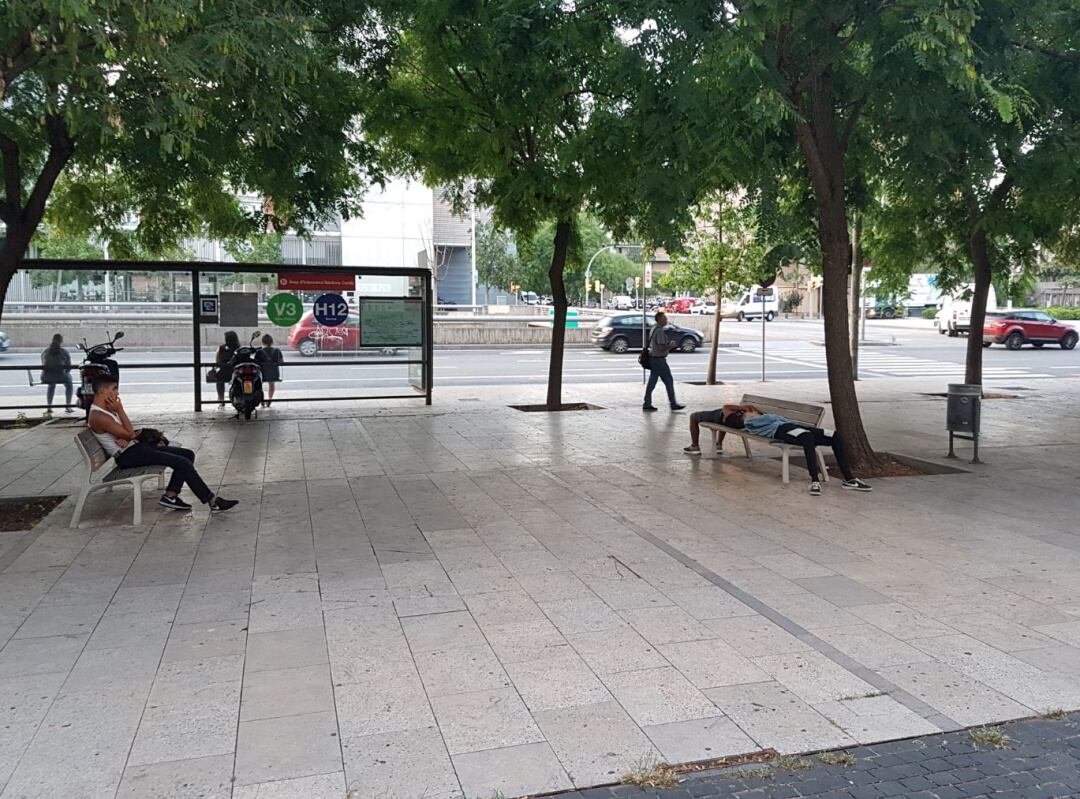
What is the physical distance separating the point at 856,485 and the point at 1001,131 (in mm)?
4412

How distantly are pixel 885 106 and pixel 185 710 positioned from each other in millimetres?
8631

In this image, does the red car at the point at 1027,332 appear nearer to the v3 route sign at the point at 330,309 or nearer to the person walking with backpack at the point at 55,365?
the v3 route sign at the point at 330,309

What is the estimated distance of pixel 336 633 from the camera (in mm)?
5051

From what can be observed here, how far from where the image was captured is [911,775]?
356 centimetres

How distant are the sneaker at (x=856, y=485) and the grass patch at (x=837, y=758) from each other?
5.74 metres

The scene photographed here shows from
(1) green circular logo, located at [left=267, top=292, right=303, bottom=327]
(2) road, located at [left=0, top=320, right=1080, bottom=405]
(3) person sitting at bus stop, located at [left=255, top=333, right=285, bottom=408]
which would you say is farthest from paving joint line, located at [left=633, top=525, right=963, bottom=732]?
(2) road, located at [left=0, top=320, right=1080, bottom=405]

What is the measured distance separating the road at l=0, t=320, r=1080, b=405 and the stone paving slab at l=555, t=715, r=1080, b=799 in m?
13.7

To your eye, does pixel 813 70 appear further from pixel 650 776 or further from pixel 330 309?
pixel 330 309

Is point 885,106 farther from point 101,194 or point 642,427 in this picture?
point 101,194

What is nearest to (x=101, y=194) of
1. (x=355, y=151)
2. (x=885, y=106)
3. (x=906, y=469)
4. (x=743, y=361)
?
(x=355, y=151)

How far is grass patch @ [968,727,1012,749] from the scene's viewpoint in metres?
3.79

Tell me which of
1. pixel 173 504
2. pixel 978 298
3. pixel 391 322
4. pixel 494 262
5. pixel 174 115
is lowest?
pixel 173 504

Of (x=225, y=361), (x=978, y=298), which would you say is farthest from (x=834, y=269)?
(x=225, y=361)

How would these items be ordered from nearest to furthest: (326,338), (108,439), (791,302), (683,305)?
(108,439) < (326,338) < (791,302) < (683,305)
